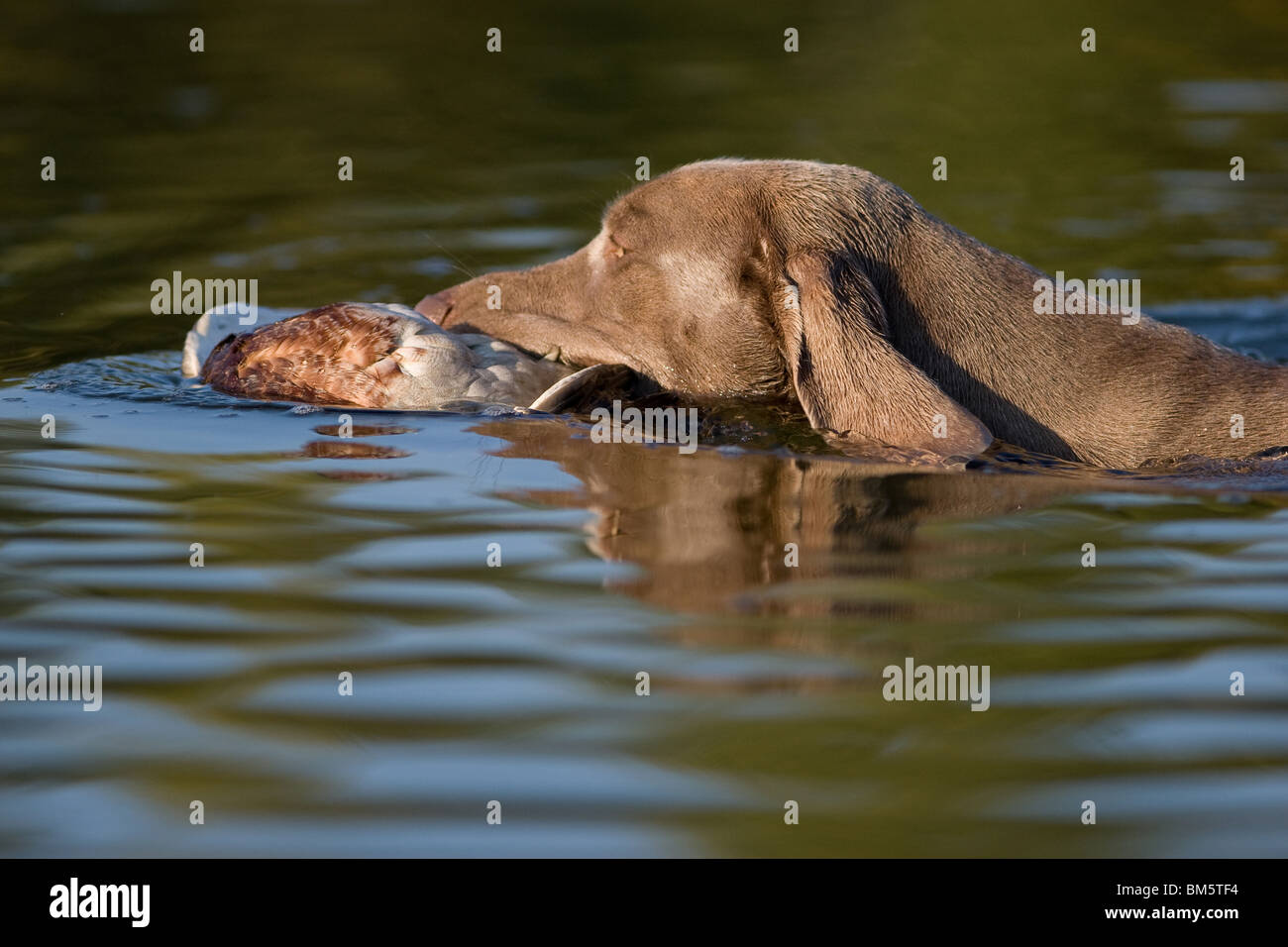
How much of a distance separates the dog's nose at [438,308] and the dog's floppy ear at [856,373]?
1914mm

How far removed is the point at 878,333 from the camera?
22.3 feet

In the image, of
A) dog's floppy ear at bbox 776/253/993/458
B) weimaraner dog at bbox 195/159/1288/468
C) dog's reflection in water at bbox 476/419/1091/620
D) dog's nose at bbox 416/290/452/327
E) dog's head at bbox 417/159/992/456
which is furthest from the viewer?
dog's nose at bbox 416/290/452/327

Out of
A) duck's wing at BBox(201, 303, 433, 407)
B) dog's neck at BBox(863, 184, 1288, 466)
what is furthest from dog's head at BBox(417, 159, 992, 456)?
duck's wing at BBox(201, 303, 433, 407)

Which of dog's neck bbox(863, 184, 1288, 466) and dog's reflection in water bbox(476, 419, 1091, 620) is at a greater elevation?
dog's neck bbox(863, 184, 1288, 466)

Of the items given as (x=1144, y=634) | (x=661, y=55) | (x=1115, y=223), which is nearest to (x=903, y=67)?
(x=661, y=55)

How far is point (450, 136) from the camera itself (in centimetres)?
1465

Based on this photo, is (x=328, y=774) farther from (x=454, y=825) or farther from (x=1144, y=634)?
(x=1144, y=634)

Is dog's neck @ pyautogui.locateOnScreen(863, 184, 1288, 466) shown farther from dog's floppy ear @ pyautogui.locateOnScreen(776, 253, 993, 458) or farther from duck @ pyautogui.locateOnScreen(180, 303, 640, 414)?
duck @ pyautogui.locateOnScreen(180, 303, 640, 414)

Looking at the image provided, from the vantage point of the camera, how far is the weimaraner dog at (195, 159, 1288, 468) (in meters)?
6.91

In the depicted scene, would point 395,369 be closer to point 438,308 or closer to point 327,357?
point 327,357

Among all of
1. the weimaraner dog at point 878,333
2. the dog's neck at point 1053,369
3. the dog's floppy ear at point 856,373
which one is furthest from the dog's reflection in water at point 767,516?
the dog's neck at point 1053,369

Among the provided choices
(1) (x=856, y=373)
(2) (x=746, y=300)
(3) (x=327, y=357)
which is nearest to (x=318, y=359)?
(3) (x=327, y=357)

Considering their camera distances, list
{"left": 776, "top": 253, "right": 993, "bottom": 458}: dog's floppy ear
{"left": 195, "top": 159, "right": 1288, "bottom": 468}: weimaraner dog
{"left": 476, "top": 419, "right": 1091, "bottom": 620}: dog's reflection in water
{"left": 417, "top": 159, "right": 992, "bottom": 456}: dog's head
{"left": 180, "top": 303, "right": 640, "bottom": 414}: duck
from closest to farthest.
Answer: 1. {"left": 476, "top": 419, "right": 1091, "bottom": 620}: dog's reflection in water
2. {"left": 776, "top": 253, "right": 993, "bottom": 458}: dog's floppy ear
3. {"left": 417, "top": 159, "right": 992, "bottom": 456}: dog's head
4. {"left": 195, "top": 159, "right": 1288, "bottom": 468}: weimaraner dog
5. {"left": 180, "top": 303, "right": 640, "bottom": 414}: duck

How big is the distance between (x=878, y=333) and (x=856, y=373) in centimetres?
24
